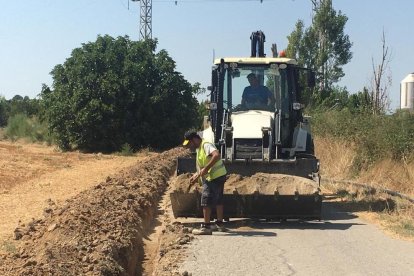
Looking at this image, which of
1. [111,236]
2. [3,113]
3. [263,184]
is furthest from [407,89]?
[3,113]

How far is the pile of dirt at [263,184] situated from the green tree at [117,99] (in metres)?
23.5

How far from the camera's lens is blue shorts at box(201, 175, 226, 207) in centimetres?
1015

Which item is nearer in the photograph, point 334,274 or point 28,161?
point 334,274

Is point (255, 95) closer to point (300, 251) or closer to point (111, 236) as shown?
point (300, 251)

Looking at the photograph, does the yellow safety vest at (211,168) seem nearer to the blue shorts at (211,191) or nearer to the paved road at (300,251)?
the blue shorts at (211,191)

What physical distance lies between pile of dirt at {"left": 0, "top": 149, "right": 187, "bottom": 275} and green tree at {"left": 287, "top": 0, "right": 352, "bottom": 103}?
29291 millimetres

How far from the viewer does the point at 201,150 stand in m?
10.2

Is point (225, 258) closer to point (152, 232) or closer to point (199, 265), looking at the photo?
point (199, 265)

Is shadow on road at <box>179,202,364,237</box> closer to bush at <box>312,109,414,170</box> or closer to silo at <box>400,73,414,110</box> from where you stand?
bush at <box>312,109,414,170</box>

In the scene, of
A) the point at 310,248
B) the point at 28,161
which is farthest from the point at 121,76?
the point at 310,248

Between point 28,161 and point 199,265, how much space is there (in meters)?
20.6

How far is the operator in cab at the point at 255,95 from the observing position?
1274 cm

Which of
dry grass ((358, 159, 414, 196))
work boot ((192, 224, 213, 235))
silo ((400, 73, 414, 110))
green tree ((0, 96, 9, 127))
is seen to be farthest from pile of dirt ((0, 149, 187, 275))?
green tree ((0, 96, 9, 127))

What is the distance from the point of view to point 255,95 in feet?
41.9
